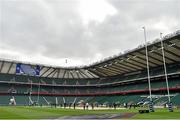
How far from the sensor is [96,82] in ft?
385

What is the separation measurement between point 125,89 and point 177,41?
39807 mm

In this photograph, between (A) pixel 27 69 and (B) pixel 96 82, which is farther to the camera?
(B) pixel 96 82

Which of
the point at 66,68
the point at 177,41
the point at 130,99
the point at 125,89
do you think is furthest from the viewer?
the point at 66,68

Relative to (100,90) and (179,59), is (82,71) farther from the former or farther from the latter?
(179,59)

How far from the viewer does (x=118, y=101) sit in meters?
90.8

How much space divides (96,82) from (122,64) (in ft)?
85.8

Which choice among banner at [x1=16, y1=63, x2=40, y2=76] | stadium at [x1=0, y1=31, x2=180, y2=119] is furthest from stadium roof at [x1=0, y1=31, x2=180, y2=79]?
banner at [x1=16, y1=63, x2=40, y2=76]

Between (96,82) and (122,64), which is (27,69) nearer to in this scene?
(96,82)

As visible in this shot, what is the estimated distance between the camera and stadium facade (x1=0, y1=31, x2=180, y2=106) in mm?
80625

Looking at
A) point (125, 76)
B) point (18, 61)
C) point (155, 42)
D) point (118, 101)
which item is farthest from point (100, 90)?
point (155, 42)

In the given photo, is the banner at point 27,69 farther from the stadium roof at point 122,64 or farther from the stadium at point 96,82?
the stadium roof at point 122,64

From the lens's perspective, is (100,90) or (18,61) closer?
(18,61)

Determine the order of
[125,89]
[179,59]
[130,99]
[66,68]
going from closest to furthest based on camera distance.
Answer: [179,59], [130,99], [125,89], [66,68]

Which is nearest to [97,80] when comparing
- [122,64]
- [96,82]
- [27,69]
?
[96,82]
